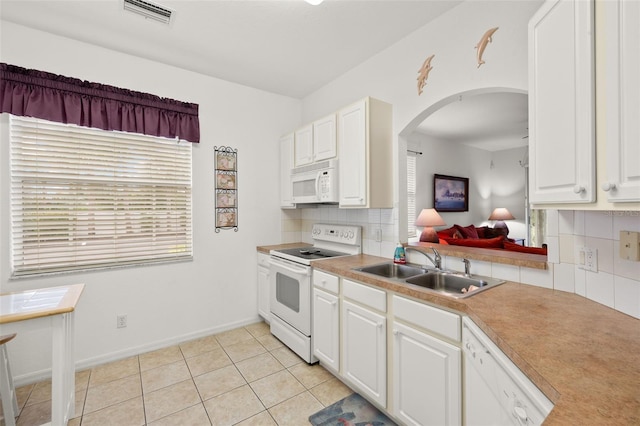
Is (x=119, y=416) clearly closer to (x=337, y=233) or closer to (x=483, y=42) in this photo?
(x=337, y=233)

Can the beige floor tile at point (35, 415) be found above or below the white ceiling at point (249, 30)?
below

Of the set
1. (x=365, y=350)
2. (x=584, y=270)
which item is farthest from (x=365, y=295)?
(x=584, y=270)

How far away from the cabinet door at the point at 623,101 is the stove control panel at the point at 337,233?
203 cm

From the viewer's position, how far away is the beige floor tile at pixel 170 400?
1.96 metres

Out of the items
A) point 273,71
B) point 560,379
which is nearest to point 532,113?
point 560,379

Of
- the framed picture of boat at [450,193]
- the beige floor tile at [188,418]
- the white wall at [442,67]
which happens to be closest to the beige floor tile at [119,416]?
the beige floor tile at [188,418]

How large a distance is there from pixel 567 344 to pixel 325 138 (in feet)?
7.53

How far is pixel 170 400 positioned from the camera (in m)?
2.08

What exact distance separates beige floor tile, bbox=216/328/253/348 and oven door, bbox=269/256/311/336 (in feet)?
1.35

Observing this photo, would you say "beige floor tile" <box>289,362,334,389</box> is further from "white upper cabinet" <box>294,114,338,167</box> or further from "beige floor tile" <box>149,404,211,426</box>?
"white upper cabinet" <box>294,114,338,167</box>

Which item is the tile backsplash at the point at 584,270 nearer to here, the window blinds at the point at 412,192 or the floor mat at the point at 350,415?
the floor mat at the point at 350,415

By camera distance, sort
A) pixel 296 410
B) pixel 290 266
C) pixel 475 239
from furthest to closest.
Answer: pixel 475 239
pixel 290 266
pixel 296 410

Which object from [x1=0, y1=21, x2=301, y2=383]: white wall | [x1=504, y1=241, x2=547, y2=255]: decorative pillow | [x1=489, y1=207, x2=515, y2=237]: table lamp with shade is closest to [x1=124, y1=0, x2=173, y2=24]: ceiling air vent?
[x1=0, y1=21, x2=301, y2=383]: white wall

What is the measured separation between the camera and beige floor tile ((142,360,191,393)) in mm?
2250
